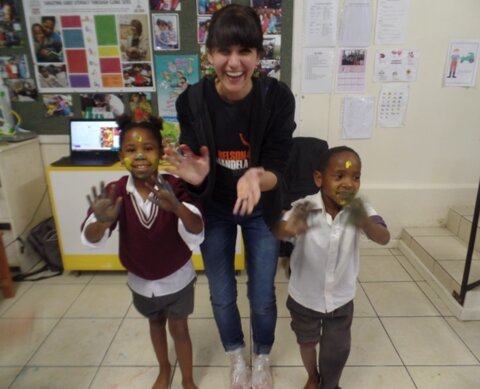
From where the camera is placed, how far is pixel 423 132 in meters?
2.62

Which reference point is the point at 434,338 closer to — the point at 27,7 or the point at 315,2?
the point at 315,2

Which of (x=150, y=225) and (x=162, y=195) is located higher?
(x=162, y=195)

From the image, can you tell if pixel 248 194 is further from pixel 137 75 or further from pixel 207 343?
pixel 137 75

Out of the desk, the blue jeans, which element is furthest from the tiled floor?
the blue jeans

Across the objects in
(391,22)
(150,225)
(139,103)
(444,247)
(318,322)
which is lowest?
(444,247)

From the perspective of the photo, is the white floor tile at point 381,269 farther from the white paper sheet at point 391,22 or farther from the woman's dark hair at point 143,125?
the woman's dark hair at point 143,125

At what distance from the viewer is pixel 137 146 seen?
1142 mm

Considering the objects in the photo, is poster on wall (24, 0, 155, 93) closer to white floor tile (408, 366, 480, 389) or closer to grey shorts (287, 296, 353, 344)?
grey shorts (287, 296, 353, 344)

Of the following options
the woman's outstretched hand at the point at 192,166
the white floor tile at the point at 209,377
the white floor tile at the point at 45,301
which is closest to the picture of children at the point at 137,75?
the white floor tile at the point at 45,301

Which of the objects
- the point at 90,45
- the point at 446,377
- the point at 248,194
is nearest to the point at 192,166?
the point at 248,194

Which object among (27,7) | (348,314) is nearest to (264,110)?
(348,314)

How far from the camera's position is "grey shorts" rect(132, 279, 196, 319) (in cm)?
130

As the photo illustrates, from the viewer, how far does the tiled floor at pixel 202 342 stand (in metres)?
1.60

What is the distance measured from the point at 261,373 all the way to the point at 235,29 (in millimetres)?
1364
